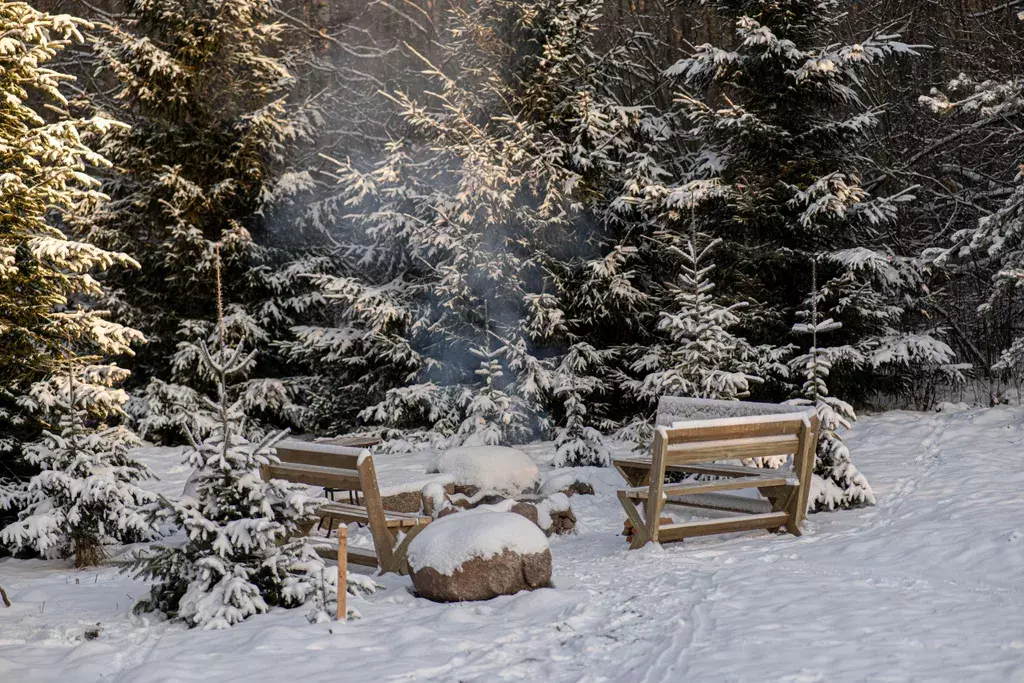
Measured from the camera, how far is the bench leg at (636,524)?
746 cm

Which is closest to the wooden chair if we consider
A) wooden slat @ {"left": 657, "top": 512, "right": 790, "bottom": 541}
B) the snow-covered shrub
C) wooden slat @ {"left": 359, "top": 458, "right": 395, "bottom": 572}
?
wooden slat @ {"left": 657, "top": 512, "right": 790, "bottom": 541}

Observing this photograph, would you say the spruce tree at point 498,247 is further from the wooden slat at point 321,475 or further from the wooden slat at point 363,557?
the wooden slat at point 321,475

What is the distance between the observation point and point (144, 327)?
16719mm

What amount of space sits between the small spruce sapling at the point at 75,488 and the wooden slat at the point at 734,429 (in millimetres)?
4590

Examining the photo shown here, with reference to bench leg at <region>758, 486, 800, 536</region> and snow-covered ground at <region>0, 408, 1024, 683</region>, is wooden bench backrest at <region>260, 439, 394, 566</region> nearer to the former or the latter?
snow-covered ground at <region>0, 408, 1024, 683</region>

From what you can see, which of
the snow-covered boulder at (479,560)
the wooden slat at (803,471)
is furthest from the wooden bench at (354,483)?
the wooden slat at (803,471)

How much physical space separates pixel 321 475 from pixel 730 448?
336cm

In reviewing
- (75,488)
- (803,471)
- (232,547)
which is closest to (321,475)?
(232,547)

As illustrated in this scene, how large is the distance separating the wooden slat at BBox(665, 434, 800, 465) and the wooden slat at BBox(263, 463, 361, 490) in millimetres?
2547

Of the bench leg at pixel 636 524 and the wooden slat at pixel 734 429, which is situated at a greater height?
the wooden slat at pixel 734 429

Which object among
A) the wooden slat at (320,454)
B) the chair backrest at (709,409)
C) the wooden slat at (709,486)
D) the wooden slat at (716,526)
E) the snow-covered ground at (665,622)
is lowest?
the snow-covered ground at (665,622)

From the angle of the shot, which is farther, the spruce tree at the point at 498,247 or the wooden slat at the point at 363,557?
the spruce tree at the point at 498,247

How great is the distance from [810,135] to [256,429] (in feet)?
36.9

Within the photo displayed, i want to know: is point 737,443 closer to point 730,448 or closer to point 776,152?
point 730,448
